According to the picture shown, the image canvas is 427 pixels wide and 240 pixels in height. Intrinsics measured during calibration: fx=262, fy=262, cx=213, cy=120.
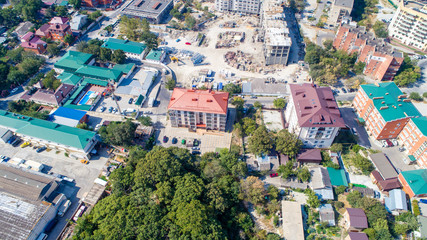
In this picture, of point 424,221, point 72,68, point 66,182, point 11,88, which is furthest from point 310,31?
point 11,88

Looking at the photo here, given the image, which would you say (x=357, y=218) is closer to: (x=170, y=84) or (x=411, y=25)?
(x=170, y=84)

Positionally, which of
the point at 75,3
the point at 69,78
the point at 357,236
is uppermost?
the point at 75,3

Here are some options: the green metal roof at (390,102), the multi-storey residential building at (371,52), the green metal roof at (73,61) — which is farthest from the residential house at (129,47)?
the green metal roof at (390,102)

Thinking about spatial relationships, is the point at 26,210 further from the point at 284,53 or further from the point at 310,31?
the point at 310,31

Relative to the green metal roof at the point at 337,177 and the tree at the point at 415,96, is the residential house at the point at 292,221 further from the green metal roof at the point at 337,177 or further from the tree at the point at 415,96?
the tree at the point at 415,96

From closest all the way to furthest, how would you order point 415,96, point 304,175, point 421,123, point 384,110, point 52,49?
1. point 304,175
2. point 421,123
3. point 384,110
4. point 415,96
5. point 52,49

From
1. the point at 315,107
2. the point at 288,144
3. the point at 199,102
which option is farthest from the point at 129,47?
the point at 315,107

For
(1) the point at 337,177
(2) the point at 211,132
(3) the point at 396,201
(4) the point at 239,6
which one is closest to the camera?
(3) the point at 396,201

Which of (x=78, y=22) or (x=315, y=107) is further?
(x=78, y=22)
